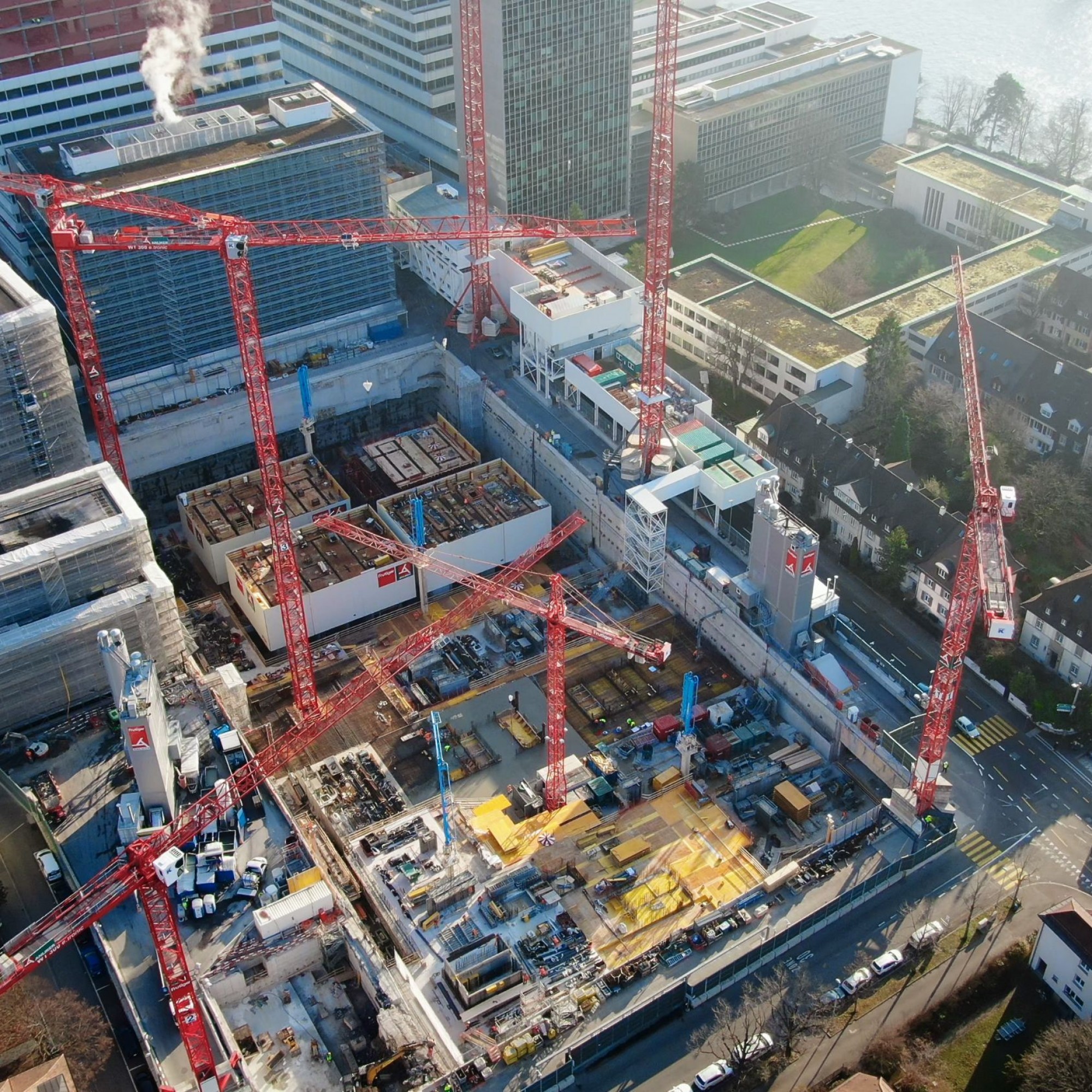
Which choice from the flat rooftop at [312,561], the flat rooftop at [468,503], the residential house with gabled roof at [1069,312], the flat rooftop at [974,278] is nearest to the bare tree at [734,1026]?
A: the flat rooftop at [312,561]

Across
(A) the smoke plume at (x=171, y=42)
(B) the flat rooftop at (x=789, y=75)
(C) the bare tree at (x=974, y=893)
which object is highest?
(A) the smoke plume at (x=171, y=42)

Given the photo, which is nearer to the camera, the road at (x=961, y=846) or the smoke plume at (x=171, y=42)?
the road at (x=961, y=846)

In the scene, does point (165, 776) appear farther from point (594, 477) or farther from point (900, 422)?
point (900, 422)

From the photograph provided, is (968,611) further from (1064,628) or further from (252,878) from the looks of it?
(252,878)

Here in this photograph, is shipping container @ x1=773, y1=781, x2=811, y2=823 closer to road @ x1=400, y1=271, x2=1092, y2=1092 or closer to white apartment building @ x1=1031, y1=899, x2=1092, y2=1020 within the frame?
road @ x1=400, y1=271, x2=1092, y2=1092

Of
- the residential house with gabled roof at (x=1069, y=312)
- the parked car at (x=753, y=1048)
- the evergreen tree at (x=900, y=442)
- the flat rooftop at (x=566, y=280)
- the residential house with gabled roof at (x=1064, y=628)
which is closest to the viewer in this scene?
the parked car at (x=753, y=1048)

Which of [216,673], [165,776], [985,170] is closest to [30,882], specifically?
[165,776]

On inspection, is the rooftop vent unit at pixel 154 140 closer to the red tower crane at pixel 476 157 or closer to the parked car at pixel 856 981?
the red tower crane at pixel 476 157

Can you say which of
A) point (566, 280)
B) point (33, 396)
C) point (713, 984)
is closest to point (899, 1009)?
point (713, 984)
